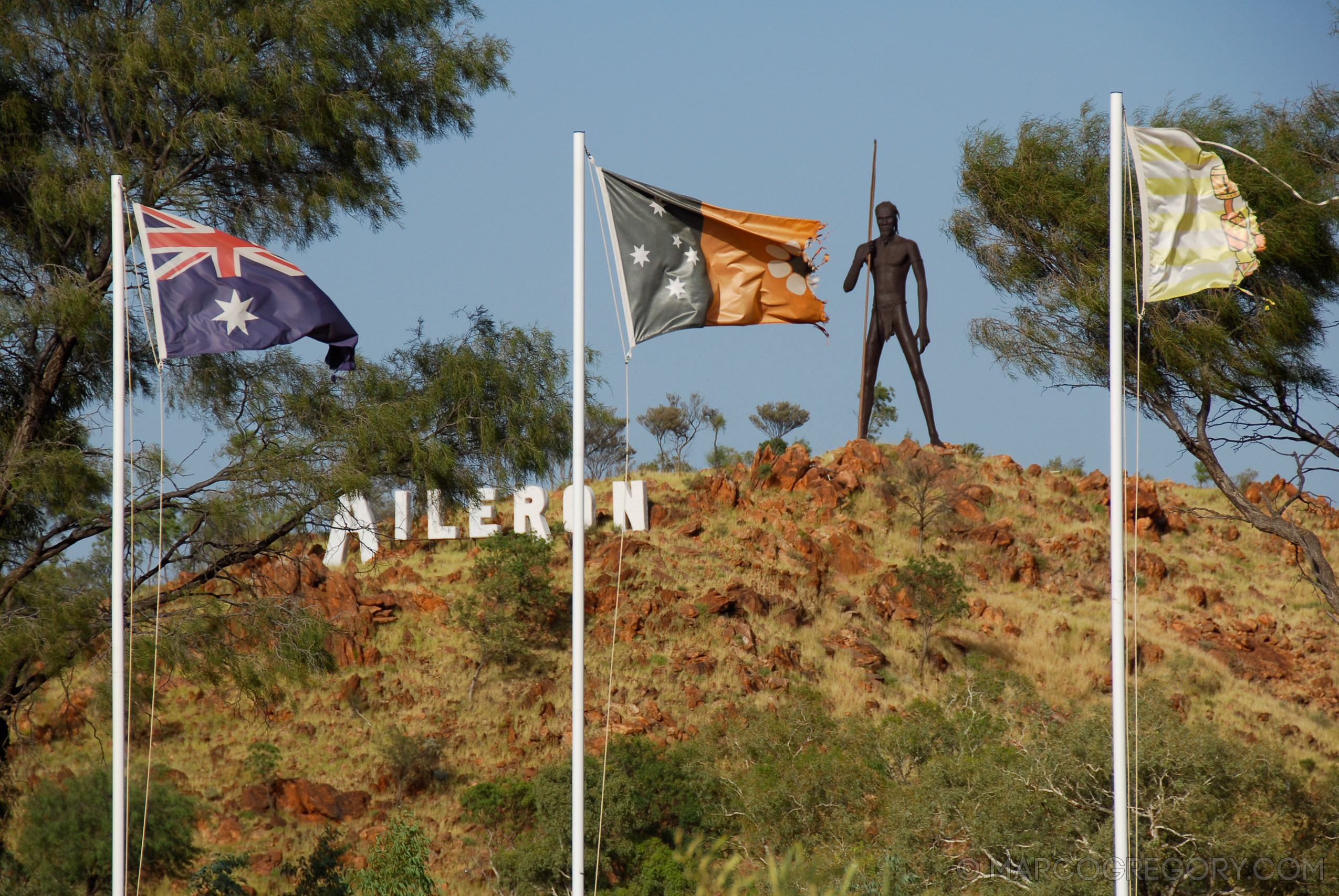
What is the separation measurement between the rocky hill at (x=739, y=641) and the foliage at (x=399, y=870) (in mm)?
2123

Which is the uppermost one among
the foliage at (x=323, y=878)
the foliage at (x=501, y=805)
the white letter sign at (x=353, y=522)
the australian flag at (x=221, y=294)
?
the australian flag at (x=221, y=294)

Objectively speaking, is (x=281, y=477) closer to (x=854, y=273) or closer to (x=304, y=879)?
(x=304, y=879)

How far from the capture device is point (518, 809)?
21.3m

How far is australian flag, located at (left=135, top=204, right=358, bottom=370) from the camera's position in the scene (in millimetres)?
9664

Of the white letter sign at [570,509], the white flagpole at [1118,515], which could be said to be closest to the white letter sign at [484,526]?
the white letter sign at [570,509]

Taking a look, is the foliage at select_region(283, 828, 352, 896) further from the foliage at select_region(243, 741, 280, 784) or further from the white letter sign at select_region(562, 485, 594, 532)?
the white letter sign at select_region(562, 485, 594, 532)

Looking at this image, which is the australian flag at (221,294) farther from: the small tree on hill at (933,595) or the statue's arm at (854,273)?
the small tree on hill at (933,595)

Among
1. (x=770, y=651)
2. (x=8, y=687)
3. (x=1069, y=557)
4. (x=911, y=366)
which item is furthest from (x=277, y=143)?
(x=1069, y=557)

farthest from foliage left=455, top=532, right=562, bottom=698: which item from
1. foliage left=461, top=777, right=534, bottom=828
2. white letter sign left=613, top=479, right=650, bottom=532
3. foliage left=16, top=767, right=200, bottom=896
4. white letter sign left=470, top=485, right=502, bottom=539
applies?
foliage left=16, top=767, right=200, bottom=896

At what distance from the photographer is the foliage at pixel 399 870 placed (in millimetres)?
16562

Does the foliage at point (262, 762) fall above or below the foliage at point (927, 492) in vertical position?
below

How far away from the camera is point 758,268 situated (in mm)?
9797

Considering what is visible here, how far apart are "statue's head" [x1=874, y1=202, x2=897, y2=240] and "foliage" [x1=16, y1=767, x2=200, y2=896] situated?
54.5ft

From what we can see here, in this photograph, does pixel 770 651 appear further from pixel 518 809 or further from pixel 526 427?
pixel 526 427
